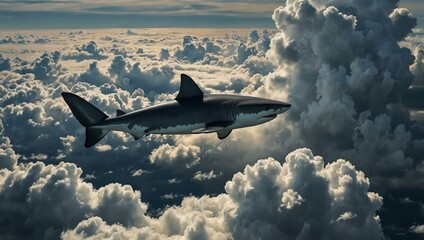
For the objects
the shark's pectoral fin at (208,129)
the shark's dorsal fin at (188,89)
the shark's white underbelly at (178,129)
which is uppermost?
the shark's dorsal fin at (188,89)

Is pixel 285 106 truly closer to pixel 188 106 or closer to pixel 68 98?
pixel 188 106

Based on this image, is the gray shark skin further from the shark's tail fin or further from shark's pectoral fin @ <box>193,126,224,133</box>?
shark's pectoral fin @ <box>193,126,224,133</box>

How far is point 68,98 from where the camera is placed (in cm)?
3538

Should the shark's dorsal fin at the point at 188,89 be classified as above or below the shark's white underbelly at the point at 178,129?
above

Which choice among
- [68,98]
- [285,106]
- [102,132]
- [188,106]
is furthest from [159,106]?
[285,106]

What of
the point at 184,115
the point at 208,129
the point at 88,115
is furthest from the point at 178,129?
the point at 88,115

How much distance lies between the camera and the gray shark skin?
114 feet

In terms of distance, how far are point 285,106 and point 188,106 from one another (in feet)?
26.1

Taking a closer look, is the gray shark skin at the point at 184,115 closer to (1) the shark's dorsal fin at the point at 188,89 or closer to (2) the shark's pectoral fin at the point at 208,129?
(1) the shark's dorsal fin at the point at 188,89

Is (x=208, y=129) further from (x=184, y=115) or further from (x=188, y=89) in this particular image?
(x=188, y=89)

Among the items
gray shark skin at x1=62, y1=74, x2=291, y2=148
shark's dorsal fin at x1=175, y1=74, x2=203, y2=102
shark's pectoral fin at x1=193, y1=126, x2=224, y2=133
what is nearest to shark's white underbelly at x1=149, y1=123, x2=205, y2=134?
gray shark skin at x1=62, y1=74, x2=291, y2=148

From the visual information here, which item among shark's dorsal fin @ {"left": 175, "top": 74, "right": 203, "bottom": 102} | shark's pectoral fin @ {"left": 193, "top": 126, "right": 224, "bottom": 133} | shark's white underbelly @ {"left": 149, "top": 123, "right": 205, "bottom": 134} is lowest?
shark's white underbelly @ {"left": 149, "top": 123, "right": 205, "bottom": 134}

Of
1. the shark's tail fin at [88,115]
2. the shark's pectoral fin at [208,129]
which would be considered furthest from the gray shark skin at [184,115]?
the shark's pectoral fin at [208,129]

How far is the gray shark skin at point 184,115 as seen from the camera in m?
34.8
